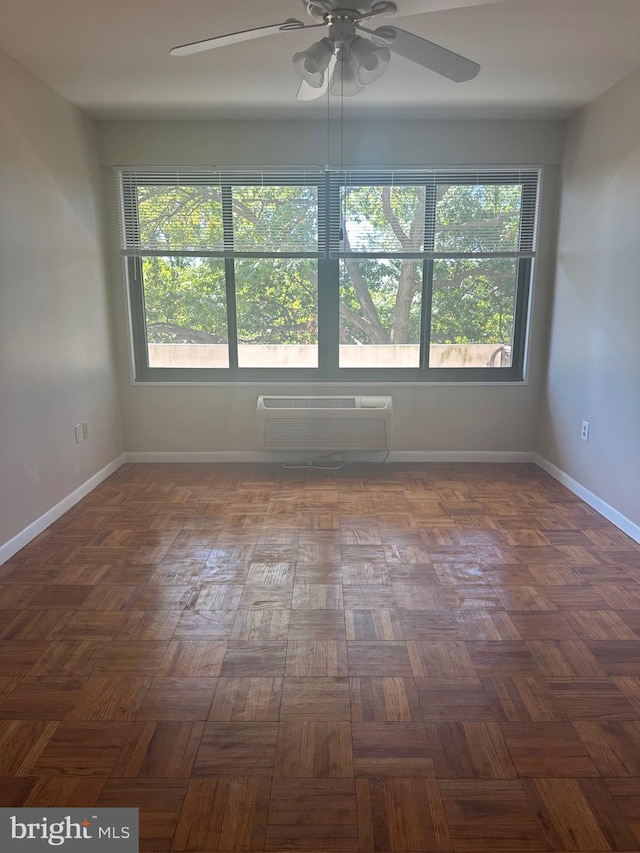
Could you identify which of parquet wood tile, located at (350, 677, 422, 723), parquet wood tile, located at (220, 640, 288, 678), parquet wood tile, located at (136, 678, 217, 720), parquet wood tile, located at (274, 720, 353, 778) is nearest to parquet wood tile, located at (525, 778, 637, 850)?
parquet wood tile, located at (350, 677, 422, 723)

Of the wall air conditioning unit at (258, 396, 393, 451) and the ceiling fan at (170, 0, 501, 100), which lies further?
the wall air conditioning unit at (258, 396, 393, 451)

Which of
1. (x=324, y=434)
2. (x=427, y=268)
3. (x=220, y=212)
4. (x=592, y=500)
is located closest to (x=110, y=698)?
(x=324, y=434)

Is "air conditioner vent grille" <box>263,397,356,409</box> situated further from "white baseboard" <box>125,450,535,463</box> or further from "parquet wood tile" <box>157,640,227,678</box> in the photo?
"parquet wood tile" <box>157,640,227,678</box>

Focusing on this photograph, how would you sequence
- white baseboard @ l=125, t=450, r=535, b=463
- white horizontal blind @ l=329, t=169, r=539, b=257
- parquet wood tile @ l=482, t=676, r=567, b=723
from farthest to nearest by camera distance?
1. white baseboard @ l=125, t=450, r=535, b=463
2. white horizontal blind @ l=329, t=169, r=539, b=257
3. parquet wood tile @ l=482, t=676, r=567, b=723

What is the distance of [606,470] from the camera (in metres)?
3.19

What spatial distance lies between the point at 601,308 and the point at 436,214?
4.44 feet

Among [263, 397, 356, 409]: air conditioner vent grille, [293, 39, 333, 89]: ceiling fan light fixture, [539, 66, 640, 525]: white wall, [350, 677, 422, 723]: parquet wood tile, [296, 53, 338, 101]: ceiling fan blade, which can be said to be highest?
[296, 53, 338, 101]: ceiling fan blade

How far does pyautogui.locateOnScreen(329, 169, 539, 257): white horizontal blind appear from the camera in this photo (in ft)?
12.7

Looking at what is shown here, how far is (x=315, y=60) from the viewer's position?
194cm

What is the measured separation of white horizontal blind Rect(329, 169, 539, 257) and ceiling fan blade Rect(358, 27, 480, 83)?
5.98ft

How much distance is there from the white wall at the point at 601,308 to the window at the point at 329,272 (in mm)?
348

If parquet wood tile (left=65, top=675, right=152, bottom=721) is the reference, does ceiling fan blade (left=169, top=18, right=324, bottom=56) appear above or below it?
above

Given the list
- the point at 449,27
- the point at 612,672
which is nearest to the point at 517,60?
the point at 449,27

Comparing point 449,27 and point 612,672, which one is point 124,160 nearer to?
point 449,27
